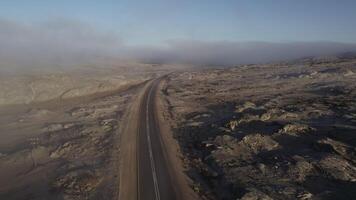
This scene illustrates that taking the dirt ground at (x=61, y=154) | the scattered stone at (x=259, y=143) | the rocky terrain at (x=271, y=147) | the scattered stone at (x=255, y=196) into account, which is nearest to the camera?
the scattered stone at (x=255, y=196)

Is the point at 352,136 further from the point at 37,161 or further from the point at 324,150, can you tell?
the point at 37,161

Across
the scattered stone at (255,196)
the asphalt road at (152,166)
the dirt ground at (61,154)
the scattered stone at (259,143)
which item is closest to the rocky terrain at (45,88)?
the dirt ground at (61,154)

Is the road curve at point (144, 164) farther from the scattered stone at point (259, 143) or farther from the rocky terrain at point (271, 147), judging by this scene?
the scattered stone at point (259, 143)

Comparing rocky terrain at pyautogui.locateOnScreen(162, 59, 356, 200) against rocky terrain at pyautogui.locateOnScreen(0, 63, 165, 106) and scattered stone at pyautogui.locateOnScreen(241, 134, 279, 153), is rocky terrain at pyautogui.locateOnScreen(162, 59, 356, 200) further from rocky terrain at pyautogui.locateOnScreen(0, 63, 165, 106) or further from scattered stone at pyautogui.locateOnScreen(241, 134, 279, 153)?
rocky terrain at pyautogui.locateOnScreen(0, 63, 165, 106)

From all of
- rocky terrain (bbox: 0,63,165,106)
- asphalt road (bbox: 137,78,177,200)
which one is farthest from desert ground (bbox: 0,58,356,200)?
rocky terrain (bbox: 0,63,165,106)

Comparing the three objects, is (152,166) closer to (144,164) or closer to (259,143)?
(144,164)

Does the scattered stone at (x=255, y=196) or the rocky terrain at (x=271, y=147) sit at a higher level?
the scattered stone at (x=255, y=196)
